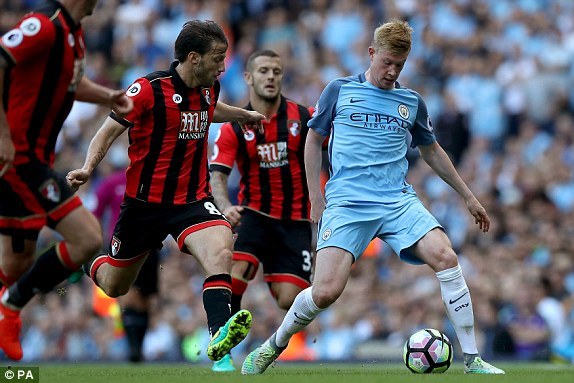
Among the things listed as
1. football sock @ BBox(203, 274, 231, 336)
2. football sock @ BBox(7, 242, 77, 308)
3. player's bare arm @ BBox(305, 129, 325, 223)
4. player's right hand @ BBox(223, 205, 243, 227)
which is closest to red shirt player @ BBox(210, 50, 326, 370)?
player's right hand @ BBox(223, 205, 243, 227)

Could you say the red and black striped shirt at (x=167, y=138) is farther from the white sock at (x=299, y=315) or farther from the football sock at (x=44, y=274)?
the football sock at (x=44, y=274)

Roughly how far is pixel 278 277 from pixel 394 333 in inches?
161

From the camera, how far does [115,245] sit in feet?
31.6

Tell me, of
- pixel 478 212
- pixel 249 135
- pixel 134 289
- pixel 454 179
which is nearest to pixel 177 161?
pixel 249 135

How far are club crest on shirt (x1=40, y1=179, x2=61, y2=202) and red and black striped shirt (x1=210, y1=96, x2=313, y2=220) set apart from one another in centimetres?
315

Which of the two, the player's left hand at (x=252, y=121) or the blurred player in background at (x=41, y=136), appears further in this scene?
the player's left hand at (x=252, y=121)

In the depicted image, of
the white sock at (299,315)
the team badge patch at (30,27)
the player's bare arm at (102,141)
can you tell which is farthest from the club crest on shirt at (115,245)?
the team badge patch at (30,27)

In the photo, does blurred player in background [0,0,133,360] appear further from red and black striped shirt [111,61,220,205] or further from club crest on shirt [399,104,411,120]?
club crest on shirt [399,104,411,120]

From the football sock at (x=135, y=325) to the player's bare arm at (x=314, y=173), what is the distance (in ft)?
12.3

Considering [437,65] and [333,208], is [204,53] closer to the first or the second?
[333,208]

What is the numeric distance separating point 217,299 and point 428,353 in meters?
1.73

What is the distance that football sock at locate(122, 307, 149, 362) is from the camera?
491 inches

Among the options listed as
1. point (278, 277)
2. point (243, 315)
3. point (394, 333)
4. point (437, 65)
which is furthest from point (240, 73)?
point (243, 315)

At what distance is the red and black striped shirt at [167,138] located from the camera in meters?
9.27
